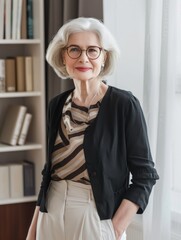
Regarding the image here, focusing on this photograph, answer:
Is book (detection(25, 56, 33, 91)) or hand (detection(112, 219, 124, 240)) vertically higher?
book (detection(25, 56, 33, 91))

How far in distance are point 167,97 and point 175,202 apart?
1.49 feet

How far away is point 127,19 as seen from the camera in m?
2.51

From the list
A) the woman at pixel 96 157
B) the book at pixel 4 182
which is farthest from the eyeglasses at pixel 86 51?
the book at pixel 4 182

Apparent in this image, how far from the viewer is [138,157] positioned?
1698 millimetres

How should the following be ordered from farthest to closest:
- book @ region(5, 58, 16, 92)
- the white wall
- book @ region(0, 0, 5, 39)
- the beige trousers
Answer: book @ region(5, 58, 16, 92), book @ region(0, 0, 5, 39), the white wall, the beige trousers

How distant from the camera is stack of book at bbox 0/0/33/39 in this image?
114 inches

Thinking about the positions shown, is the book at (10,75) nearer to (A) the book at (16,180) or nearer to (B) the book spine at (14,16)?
(B) the book spine at (14,16)

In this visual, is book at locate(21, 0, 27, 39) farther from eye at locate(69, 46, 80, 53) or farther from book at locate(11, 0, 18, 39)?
eye at locate(69, 46, 80, 53)

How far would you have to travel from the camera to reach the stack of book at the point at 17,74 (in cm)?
298

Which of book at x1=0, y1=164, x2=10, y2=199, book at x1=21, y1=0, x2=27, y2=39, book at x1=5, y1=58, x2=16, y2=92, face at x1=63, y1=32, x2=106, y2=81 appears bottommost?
book at x1=0, y1=164, x2=10, y2=199

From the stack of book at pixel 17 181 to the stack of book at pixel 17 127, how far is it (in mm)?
151

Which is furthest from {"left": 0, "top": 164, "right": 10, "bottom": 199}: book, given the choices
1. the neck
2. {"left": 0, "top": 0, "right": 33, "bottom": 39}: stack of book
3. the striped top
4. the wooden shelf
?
the neck

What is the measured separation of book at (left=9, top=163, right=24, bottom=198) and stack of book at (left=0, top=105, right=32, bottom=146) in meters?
0.15

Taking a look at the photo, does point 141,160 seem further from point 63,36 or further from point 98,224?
point 63,36
